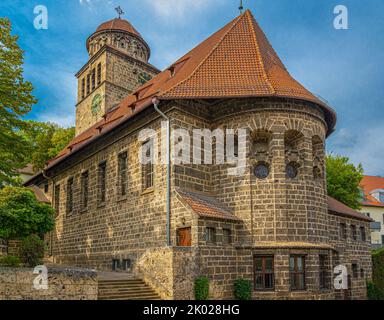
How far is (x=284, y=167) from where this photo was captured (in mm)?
15969

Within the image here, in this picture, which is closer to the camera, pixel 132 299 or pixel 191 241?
pixel 132 299

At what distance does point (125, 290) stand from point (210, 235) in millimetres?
3287

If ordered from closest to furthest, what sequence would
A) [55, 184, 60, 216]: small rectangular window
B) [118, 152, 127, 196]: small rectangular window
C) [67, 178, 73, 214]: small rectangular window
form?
[118, 152, 127, 196]: small rectangular window
[67, 178, 73, 214]: small rectangular window
[55, 184, 60, 216]: small rectangular window

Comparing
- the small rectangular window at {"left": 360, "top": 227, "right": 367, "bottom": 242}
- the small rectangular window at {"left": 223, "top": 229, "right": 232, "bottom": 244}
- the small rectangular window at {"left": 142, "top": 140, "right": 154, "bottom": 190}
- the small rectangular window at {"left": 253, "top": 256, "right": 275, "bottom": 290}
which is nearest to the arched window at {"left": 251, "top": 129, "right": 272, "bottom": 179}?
the small rectangular window at {"left": 223, "top": 229, "right": 232, "bottom": 244}

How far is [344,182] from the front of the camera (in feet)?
106

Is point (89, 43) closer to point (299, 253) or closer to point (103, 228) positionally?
point (103, 228)

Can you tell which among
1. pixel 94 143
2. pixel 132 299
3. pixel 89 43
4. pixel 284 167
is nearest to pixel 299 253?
pixel 284 167

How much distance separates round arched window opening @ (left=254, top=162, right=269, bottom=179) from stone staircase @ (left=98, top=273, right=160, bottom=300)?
5.61 m

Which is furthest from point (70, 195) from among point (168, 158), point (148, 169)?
point (168, 158)

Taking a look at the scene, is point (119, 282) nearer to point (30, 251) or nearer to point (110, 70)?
point (30, 251)

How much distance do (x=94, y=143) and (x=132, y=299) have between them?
11.2 m

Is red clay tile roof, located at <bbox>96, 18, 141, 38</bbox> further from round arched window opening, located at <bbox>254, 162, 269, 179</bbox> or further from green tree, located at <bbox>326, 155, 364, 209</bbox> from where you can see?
round arched window opening, located at <bbox>254, 162, 269, 179</bbox>

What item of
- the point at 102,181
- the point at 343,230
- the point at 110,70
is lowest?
the point at 343,230

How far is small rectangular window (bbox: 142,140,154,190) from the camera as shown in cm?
1798
